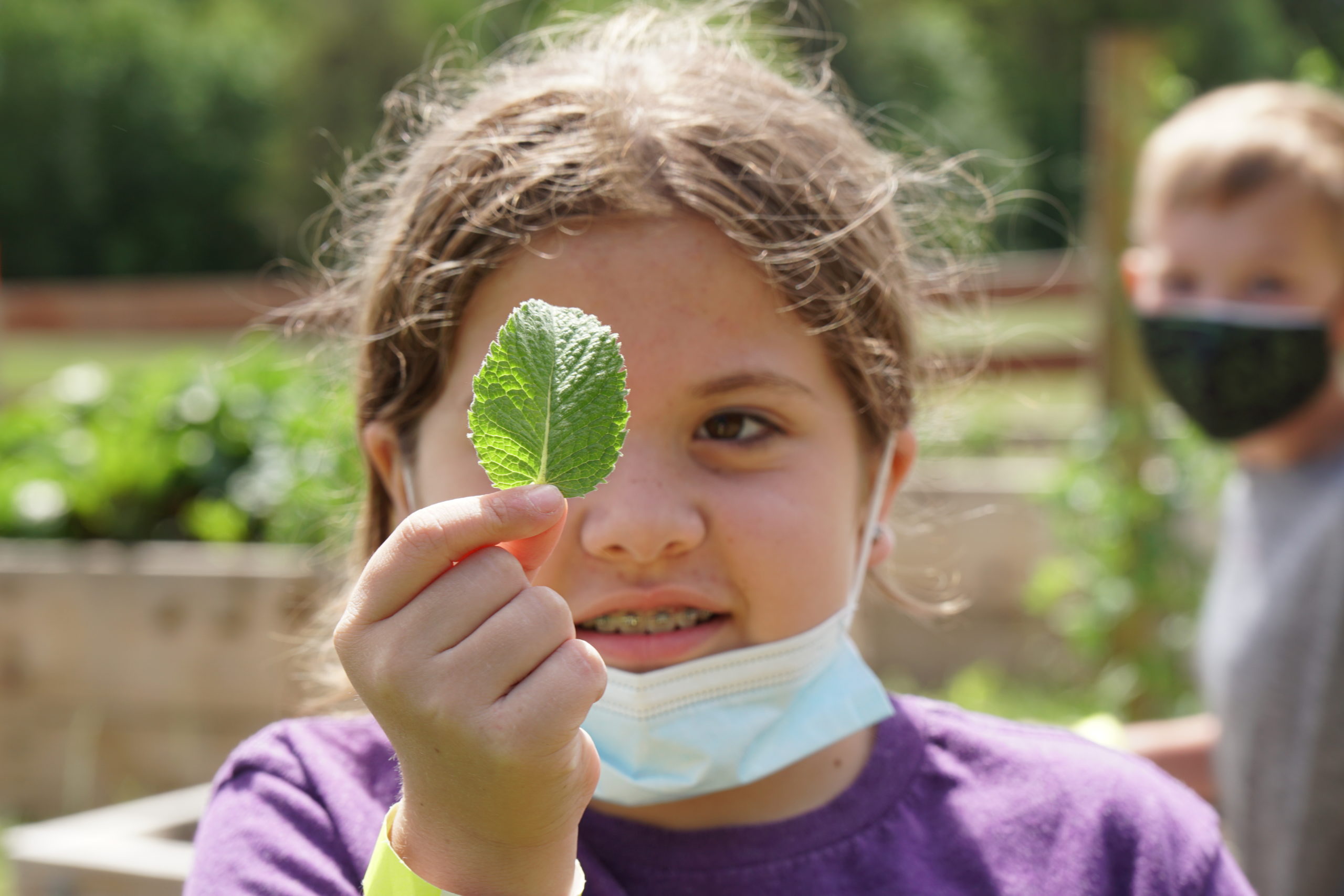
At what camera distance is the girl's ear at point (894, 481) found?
1527 mm

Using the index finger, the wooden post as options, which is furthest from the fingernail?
the wooden post

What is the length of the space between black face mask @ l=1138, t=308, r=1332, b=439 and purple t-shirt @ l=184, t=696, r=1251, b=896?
1.35 m

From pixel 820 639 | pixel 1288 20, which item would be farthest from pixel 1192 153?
pixel 1288 20

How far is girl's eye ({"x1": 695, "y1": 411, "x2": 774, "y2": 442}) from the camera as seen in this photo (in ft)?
4.17

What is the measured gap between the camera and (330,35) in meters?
28.1

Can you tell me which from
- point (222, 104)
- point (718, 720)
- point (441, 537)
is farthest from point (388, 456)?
point (222, 104)

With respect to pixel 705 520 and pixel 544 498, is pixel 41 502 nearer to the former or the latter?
pixel 705 520

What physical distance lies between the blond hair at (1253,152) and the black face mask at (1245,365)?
0.81 feet

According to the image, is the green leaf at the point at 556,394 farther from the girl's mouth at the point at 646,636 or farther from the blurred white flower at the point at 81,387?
the blurred white flower at the point at 81,387

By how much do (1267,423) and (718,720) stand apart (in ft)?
5.91

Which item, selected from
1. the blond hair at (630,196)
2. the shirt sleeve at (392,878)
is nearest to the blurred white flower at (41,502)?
the blond hair at (630,196)

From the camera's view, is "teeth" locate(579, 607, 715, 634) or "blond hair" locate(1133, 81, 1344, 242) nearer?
"teeth" locate(579, 607, 715, 634)

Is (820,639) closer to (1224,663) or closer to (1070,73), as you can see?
(1224,663)

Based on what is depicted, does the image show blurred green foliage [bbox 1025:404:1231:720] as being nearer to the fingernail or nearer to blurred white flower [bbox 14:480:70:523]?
blurred white flower [bbox 14:480:70:523]
